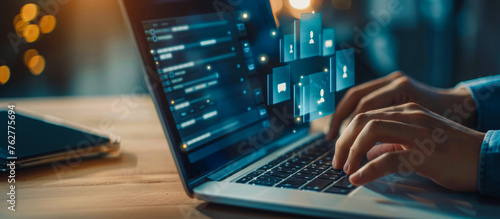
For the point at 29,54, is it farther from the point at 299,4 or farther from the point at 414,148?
the point at 414,148

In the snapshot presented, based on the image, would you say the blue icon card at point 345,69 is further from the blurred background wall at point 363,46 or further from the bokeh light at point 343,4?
the bokeh light at point 343,4

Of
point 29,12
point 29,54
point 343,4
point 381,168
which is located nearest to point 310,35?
point 381,168

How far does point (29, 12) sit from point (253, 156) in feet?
2.97

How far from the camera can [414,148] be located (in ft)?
1.79

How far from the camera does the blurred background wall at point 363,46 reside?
2484 millimetres

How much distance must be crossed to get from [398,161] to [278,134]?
30 cm

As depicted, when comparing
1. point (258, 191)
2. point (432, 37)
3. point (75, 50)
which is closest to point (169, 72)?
point (258, 191)

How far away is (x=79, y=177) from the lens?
0.67 m

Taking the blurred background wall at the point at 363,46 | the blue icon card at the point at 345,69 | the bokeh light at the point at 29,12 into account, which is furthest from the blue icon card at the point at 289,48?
the blurred background wall at the point at 363,46

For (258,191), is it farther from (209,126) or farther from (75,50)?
(75,50)

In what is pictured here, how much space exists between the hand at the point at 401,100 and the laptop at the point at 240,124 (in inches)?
4.0

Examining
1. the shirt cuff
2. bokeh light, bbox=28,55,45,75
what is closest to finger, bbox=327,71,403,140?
the shirt cuff

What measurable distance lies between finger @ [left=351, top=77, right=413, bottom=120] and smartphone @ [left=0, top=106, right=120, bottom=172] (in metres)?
0.49

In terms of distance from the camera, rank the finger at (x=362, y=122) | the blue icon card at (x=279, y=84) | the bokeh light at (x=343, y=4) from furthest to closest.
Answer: the bokeh light at (x=343, y=4) → the blue icon card at (x=279, y=84) → the finger at (x=362, y=122)
